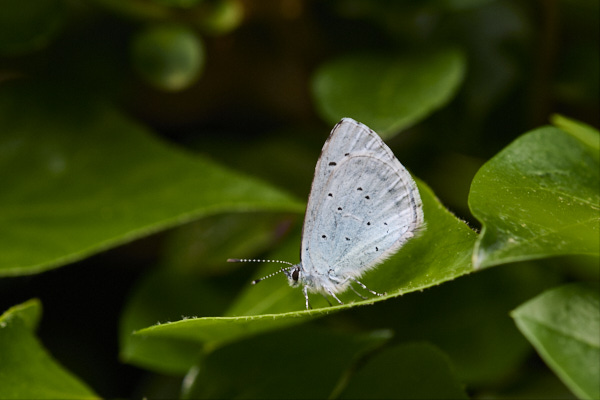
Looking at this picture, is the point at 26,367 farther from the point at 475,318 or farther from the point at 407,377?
the point at 475,318

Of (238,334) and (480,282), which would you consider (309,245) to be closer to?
(238,334)

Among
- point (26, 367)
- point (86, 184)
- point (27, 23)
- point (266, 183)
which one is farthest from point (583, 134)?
point (27, 23)

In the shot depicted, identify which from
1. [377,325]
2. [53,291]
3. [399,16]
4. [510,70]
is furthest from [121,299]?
[510,70]

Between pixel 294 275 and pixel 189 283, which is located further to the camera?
pixel 189 283

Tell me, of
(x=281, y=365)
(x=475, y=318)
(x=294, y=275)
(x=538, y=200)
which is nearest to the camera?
(x=538, y=200)

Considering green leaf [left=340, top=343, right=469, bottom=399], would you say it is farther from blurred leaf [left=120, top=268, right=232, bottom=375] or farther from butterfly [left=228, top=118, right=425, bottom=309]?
blurred leaf [left=120, top=268, right=232, bottom=375]

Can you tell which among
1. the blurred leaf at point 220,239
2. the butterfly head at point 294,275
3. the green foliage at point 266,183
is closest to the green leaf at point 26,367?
the green foliage at point 266,183

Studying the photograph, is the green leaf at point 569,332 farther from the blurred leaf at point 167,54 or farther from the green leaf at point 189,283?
the blurred leaf at point 167,54
